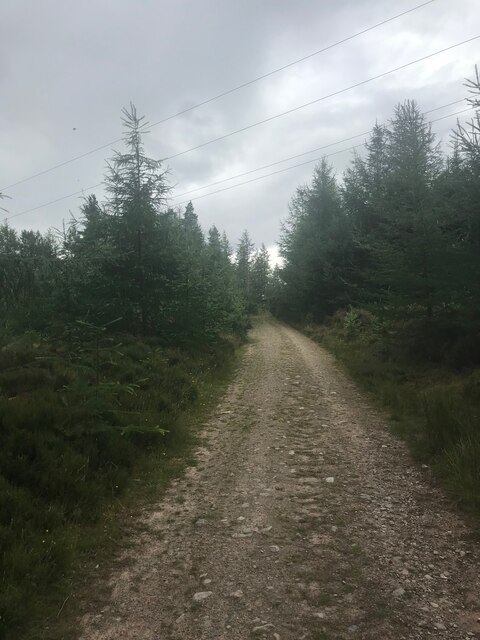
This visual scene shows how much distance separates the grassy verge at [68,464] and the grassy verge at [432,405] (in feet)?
13.0

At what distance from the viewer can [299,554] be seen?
4.16 meters

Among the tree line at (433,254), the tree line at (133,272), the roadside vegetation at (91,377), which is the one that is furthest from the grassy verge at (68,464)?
the tree line at (433,254)

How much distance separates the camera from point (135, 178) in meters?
13.9

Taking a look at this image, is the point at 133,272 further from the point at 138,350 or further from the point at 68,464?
the point at 68,464

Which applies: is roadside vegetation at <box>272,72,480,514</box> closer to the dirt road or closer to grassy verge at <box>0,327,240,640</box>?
the dirt road

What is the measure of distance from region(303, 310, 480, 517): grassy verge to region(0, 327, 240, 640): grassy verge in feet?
13.0

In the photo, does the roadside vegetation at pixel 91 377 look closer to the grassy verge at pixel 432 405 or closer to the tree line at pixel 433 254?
the grassy verge at pixel 432 405

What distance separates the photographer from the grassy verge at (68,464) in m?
3.62

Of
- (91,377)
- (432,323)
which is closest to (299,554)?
(91,377)

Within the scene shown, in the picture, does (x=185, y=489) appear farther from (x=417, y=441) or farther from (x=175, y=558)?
(x=417, y=441)

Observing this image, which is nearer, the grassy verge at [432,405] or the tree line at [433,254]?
the grassy verge at [432,405]

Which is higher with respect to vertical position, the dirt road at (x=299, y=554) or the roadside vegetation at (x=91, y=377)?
the roadside vegetation at (x=91, y=377)

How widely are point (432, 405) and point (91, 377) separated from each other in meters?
6.87

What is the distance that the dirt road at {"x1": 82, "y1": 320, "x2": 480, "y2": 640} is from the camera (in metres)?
3.26
